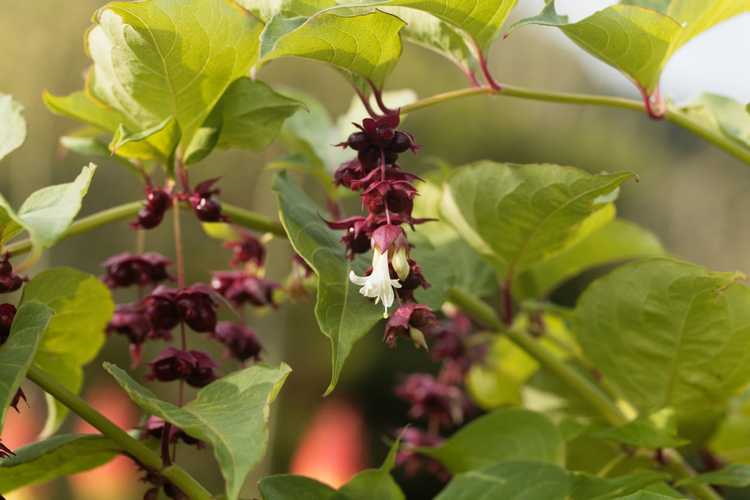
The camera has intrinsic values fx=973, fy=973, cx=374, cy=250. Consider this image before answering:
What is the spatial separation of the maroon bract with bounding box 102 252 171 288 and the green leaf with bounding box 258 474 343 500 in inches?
8.4

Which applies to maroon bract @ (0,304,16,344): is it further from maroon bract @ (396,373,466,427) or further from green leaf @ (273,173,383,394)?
maroon bract @ (396,373,466,427)

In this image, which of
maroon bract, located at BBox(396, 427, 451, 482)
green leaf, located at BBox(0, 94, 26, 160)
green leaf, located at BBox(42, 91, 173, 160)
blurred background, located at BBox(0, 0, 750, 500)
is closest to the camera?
green leaf, located at BBox(0, 94, 26, 160)

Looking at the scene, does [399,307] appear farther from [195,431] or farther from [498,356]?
[498,356]

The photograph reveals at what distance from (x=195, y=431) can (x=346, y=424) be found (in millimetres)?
3675

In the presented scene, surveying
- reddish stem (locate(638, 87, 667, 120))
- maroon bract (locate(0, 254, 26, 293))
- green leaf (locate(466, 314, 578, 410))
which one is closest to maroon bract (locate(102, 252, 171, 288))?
maroon bract (locate(0, 254, 26, 293))

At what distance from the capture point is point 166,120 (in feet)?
1.72

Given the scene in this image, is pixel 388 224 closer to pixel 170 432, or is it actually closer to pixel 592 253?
pixel 170 432

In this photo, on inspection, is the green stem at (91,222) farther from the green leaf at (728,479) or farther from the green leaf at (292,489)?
the green leaf at (728,479)

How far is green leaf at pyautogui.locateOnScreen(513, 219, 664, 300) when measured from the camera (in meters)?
0.87

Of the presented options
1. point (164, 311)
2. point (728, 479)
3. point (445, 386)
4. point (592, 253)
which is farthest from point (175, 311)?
point (445, 386)

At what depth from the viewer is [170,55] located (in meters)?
0.52

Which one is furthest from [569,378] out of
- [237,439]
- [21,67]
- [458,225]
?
[21,67]

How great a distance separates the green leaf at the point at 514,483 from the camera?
0.51 metres

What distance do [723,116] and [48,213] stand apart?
0.44 metres
